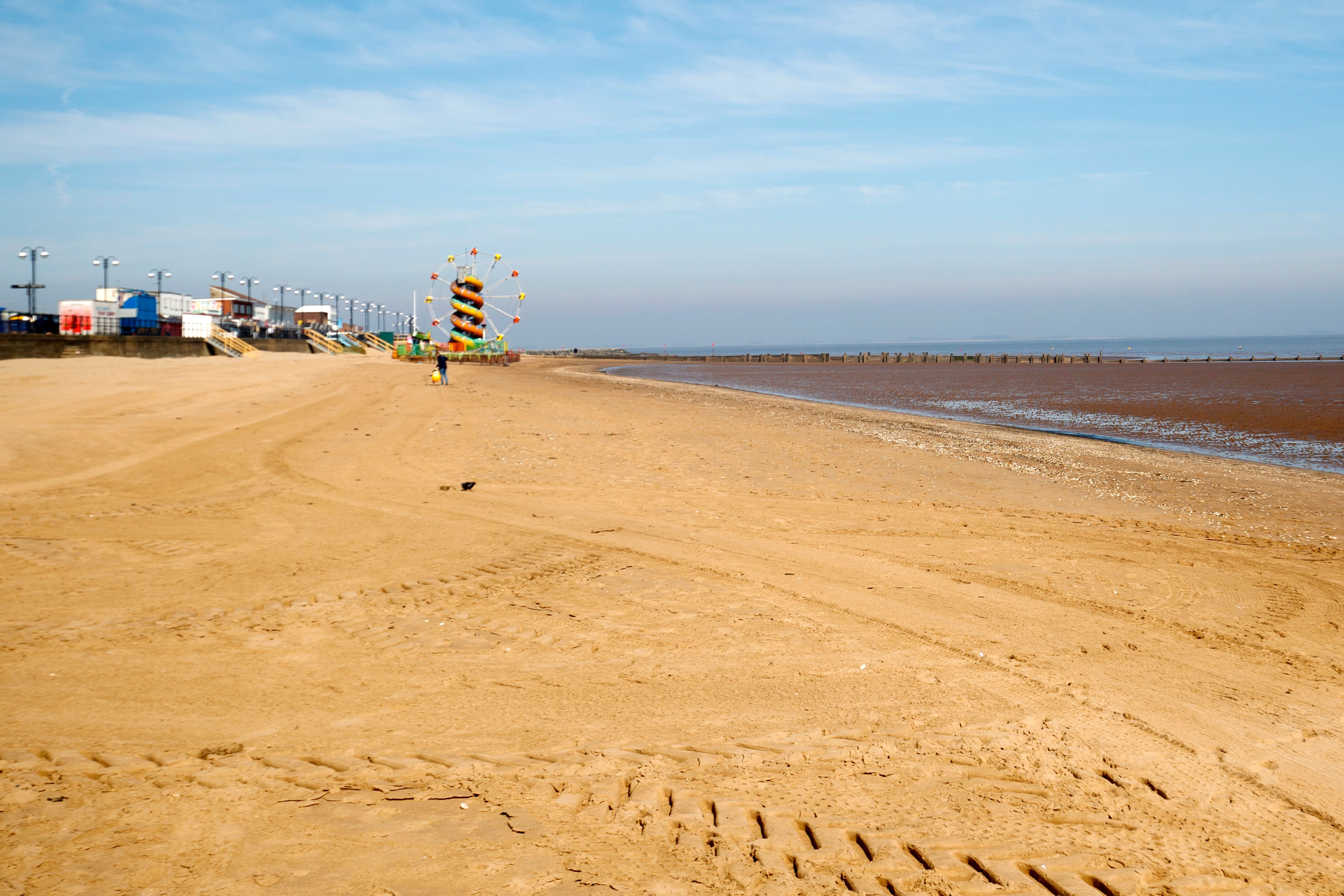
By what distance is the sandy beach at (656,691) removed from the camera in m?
3.12

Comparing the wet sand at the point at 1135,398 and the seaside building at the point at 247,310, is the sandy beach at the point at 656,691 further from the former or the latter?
the seaside building at the point at 247,310

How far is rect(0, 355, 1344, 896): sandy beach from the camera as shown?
312 cm

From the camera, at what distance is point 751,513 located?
32.0 ft

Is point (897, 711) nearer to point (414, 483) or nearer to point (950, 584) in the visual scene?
point (950, 584)

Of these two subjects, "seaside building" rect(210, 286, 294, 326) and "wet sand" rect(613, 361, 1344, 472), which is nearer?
"wet sand" rect(613, 361, 1344, 472)

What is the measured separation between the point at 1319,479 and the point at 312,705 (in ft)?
52.7

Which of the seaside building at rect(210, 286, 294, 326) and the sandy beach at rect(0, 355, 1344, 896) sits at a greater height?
the seaside building at rect(210, 286, 294, 326)

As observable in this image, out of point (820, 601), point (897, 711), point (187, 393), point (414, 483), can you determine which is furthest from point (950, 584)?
point (187, 393)

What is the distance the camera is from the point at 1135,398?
3497 cm

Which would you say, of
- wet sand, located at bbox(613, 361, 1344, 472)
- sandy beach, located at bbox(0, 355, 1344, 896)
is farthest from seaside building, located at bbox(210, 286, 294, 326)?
sandy beach, located at bbox(0, 355, 1344, 896)

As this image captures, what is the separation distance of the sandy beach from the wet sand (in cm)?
1017

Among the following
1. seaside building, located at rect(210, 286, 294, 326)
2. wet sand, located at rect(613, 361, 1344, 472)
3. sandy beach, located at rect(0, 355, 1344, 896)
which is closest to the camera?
sandy beach, located at rect(0, 355, 1344, 896)

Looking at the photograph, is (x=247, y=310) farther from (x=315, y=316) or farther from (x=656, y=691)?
(x=656, y=691)

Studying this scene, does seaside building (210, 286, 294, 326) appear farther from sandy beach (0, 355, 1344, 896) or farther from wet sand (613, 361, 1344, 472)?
sandy beach (0, 355, 1344, 896)
